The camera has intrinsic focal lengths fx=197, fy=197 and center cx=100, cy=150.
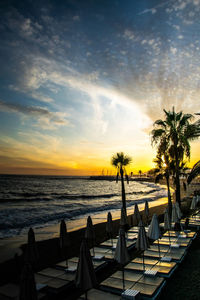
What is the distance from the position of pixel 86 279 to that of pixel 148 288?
9.10 feet

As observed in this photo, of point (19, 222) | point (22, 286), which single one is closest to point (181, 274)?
point (22, 286)

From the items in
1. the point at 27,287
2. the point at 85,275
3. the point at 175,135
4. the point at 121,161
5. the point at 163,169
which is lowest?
the point at 85,275

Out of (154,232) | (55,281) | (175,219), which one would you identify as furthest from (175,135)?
(55,281)

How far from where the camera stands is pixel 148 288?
720 cm

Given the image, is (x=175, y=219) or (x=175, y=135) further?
(x=175, y=135)

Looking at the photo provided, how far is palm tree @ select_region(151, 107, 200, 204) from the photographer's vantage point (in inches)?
680

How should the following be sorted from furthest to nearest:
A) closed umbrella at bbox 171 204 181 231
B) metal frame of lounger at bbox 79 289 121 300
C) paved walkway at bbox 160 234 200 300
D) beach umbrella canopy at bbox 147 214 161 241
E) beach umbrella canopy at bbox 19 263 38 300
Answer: closed umbrella at bbox 171 204 181 231, beach umbrella canopy at bbox 147 214 161 241, paved walkway at bbox 160 234 200 300, metal frame of lounger at bbox 79 289 121 300, beach umbrella canopy at bbox 19 263 38 300

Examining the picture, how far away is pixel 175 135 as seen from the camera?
1741cm

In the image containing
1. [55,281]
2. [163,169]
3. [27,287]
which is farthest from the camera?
[163,169]

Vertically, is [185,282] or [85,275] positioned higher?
[85,275]

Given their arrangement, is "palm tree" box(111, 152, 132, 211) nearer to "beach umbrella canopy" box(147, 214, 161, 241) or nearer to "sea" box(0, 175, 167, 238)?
"beach umbrella canopy" box(147, 214, 161, 241)

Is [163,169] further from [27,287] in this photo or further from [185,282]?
[27,287]

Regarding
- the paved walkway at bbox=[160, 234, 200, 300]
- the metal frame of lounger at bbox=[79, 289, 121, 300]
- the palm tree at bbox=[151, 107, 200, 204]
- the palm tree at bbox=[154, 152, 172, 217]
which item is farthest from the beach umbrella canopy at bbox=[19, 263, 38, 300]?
the palm tree at bbox=[154, 152, 172, 217]

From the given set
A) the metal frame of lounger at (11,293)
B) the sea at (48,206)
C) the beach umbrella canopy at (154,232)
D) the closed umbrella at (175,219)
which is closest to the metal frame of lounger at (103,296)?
the metal frame of lounger at (11,293)
